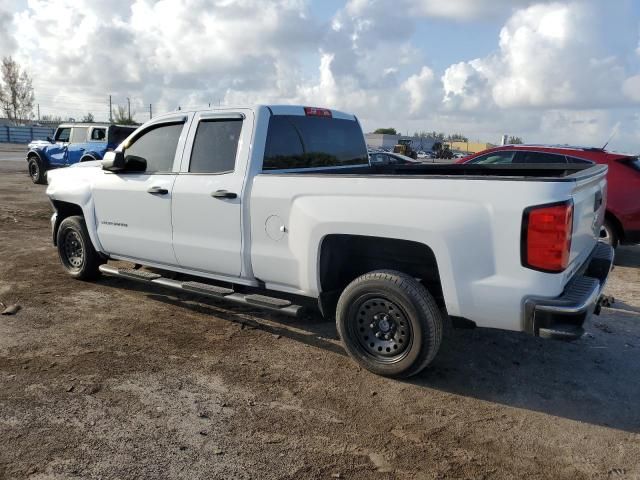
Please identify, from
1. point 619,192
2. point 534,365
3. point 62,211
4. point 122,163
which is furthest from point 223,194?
point 619,192

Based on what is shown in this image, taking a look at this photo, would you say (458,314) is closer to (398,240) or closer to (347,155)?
(398,240)

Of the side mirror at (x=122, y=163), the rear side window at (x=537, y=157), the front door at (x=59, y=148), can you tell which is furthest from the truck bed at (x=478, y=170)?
the front door at (x=59, y=148)

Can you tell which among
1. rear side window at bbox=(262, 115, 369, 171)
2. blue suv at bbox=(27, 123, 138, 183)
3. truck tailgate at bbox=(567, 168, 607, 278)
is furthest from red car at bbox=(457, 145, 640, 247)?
blue suv at bbox=(27, 123, 138, 183)

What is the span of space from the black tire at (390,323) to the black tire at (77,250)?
133 inches

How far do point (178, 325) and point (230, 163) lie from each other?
1.62 metres

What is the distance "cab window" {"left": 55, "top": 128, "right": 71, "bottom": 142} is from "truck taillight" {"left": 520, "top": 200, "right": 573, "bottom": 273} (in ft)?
52.6

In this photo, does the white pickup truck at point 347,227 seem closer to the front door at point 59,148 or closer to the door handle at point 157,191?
the door handle at point 157,191

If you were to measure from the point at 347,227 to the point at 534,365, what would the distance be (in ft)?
6.36

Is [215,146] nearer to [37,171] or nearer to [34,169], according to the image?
[37,171]

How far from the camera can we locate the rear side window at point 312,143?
14.9 feet

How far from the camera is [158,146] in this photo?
5.14m

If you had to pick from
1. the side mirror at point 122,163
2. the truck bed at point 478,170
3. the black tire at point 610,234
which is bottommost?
the black tire at point 610,234

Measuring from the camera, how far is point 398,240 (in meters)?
3.76

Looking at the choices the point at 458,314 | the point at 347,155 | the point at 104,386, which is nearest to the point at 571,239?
the point at 458,314
